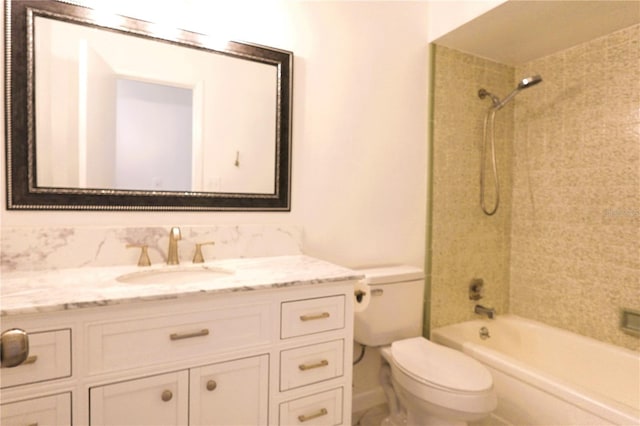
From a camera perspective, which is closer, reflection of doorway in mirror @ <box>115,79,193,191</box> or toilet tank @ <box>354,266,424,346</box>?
reflection of doorway in mirror @ <box>115,79,193,191</box>

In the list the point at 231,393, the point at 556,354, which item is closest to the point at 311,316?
the point at 231,393

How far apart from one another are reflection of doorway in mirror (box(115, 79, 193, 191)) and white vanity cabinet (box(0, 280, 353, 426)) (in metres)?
0.63

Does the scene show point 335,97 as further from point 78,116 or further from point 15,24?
point 15,24

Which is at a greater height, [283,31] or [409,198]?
[283,31]

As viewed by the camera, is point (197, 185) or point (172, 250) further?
point (197, 185)

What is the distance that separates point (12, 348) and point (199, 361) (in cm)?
55

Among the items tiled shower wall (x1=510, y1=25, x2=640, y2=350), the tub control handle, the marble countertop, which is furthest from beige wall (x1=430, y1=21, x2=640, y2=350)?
the tub control handle

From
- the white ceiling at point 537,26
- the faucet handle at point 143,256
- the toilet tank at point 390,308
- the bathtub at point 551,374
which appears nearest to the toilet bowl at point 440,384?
the toilet tank at point 390,308

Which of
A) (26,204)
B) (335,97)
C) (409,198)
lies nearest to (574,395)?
(409,198)

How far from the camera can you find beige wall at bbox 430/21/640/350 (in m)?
1.88

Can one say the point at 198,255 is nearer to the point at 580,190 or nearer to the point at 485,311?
the point at 485,311

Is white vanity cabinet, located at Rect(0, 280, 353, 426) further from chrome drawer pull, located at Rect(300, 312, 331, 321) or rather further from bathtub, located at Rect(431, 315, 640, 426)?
bathtub, located at Rect(431, 315, 640, 426)

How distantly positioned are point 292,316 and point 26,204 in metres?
1.02

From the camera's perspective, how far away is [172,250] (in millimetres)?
1410
